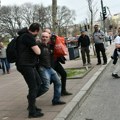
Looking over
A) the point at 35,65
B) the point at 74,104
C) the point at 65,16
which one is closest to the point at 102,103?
the point at 74,104

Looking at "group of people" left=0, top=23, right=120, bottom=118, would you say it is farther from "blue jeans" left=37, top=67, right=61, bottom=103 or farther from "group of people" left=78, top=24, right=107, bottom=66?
"group of people" left=78, top=24, right=107, bottom=66

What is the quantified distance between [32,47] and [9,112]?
5.30 feet

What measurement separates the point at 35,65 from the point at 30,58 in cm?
41

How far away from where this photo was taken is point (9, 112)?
775 cm

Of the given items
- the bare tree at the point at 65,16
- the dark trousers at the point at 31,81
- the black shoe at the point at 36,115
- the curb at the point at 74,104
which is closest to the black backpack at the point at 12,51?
the dark trousers at the point at 31,81

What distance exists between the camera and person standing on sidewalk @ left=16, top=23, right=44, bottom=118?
698 cm

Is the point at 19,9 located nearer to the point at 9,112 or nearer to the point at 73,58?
the point at 73,58

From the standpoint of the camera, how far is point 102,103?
873 cm

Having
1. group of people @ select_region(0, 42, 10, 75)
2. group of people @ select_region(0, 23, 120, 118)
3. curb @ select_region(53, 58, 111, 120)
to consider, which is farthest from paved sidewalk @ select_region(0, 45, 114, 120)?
group of people @ select_region(0, 42, 10, 75)

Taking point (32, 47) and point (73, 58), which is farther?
point (73, 58)

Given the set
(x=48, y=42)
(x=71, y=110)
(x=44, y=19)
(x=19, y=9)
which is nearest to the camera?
(x=71, y=110)

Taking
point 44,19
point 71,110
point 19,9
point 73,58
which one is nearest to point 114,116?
point 71,110

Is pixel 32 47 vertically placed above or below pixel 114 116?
above

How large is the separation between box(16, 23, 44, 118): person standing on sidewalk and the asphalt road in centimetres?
92
